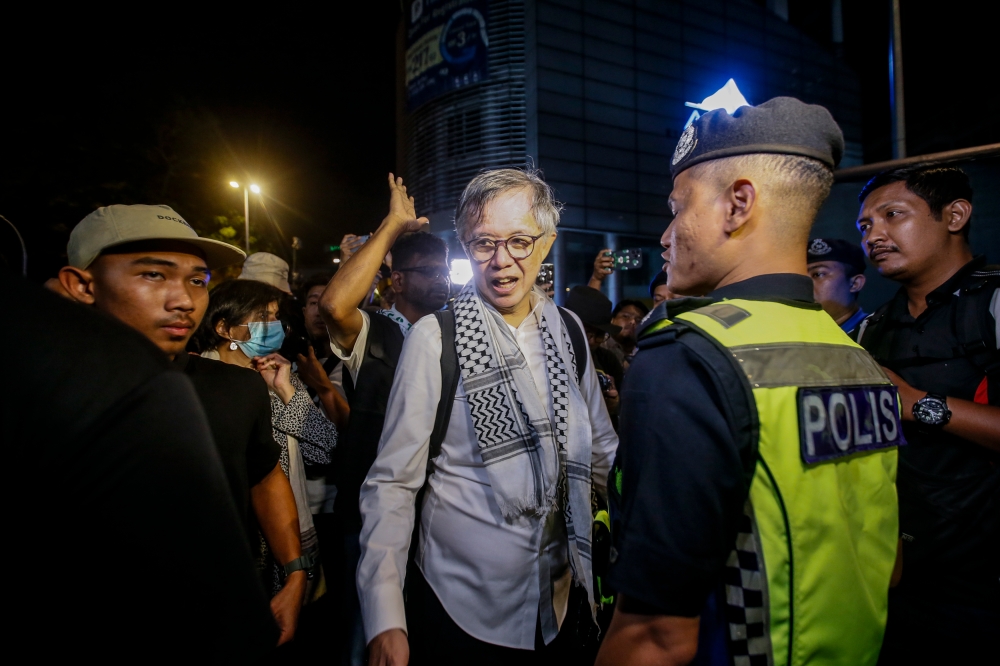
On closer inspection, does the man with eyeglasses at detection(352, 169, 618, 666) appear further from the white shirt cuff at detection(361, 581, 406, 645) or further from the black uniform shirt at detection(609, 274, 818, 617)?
the black uniform shirt at detection(609, 274, 818, 617)

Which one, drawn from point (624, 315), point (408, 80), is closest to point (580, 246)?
point (408, 80)

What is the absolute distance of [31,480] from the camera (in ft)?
1.94

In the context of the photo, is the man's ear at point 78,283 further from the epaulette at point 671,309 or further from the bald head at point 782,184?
the bald head at point 782,184

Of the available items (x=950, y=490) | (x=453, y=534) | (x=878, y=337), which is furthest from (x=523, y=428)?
(x=878, y=337)

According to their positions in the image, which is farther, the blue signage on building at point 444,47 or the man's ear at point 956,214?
the blue signage on building at point 444,47

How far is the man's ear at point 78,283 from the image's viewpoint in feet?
5.68

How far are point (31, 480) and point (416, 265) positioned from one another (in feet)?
8.83

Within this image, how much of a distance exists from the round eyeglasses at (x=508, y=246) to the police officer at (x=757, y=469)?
0.92m

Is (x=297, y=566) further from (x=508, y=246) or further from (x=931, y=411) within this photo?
(x=931, y=411)

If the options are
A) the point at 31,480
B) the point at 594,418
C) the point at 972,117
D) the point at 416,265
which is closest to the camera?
the point at 31,480

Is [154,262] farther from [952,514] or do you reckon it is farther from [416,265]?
[952,514]

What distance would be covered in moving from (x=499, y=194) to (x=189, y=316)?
52.9 inches

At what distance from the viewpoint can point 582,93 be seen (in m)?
19.6

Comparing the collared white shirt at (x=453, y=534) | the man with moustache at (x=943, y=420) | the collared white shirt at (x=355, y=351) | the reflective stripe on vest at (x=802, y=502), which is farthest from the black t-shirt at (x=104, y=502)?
the man with moustache at (x=943, y=420)
